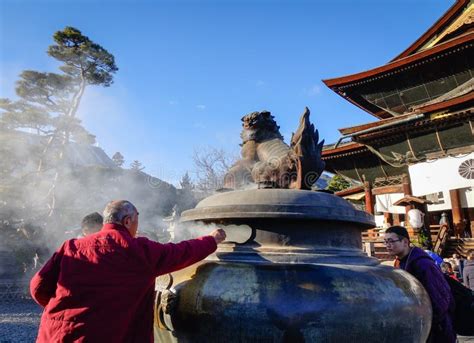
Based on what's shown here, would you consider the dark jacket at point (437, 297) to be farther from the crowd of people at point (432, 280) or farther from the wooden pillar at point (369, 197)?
the wooden pillar at point (369, 197)

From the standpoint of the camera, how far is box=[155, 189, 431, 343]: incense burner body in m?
1.53

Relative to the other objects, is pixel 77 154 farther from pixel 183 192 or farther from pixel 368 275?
pixel 368 275

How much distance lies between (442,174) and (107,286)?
11.3 metres

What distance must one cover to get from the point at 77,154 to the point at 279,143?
70.0 feet

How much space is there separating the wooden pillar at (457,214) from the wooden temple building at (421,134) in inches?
1.0

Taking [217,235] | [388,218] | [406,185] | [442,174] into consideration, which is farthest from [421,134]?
[217,235]

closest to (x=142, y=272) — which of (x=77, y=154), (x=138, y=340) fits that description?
(x=138, y=340)

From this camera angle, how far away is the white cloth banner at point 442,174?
10.1m

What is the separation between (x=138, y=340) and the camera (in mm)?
1546

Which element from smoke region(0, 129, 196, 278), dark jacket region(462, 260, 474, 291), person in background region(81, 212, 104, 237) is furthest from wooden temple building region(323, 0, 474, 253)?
person in background region(81, 212, 104, 237)

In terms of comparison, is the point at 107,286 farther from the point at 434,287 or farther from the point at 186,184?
the point at 186,184

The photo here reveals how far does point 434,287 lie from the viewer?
1.98m

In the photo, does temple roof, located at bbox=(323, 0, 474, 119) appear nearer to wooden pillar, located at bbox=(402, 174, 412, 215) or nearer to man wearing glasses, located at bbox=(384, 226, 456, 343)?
wooden pillar, located at bbox=(402, 174, 412, 215)

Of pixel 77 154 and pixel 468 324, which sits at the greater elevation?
pixel 77 154
